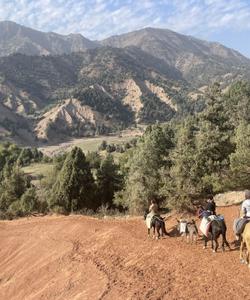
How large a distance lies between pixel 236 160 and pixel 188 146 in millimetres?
5496

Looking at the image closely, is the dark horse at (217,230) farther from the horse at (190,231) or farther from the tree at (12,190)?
the tree at (12,190)

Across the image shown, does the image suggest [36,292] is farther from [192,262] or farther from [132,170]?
[132,170]

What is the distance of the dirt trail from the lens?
699 inches

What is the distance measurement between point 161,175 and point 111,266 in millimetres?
25659

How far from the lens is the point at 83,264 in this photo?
73.7 ft

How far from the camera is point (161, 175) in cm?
4641

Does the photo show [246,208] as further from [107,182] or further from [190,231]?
[107,182]

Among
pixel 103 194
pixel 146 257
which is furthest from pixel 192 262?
pixel 103 194

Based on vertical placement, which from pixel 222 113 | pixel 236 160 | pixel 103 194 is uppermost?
pixel 222 113

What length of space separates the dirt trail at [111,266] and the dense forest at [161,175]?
758cm

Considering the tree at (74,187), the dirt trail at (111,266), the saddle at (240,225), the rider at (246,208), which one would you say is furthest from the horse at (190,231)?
the tree at (74,187)

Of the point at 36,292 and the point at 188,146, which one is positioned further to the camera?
the point at 188,146

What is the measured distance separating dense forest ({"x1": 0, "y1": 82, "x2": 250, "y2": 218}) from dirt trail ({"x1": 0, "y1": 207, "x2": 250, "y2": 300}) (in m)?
7.58

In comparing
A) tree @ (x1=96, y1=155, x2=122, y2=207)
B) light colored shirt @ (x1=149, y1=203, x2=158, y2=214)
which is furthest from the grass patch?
light colored shirt @ (x1=149, y1=203, x2=158, y2=214)
